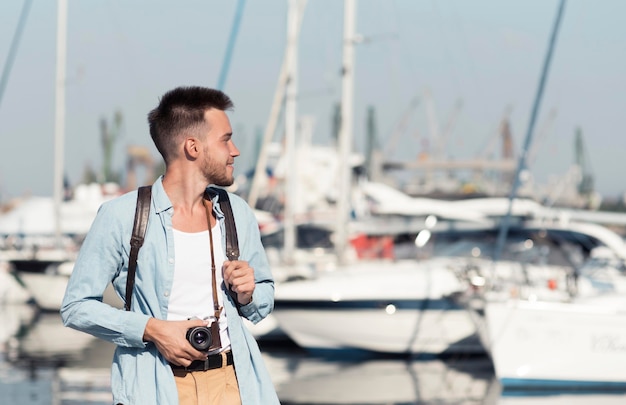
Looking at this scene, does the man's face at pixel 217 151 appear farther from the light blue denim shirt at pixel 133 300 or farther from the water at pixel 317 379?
the water at pixel 317 379

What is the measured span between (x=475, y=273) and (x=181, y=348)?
13808 mm

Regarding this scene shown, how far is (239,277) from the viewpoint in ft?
11.4

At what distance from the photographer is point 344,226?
23094 mm

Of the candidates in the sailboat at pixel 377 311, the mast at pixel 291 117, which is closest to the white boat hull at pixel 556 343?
the sailboat at pixel 377 311

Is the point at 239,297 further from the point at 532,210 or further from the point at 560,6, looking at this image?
the point at 532,210

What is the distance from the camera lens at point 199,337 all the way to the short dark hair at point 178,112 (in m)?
0.54

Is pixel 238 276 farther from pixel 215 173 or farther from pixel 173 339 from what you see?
pixel 215 173

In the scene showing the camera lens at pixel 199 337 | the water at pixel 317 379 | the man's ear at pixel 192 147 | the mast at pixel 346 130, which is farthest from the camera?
the mast at pixel 346 130

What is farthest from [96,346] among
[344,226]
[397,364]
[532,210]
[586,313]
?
[586,313]

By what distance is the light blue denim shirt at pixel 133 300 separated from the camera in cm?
353

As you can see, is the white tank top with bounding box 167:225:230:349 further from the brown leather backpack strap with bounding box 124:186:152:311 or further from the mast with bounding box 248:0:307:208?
the mast with bounding box 248:0:307:208

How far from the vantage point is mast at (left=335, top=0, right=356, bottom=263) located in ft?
75.6

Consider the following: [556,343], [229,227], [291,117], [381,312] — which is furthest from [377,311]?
[229,227]

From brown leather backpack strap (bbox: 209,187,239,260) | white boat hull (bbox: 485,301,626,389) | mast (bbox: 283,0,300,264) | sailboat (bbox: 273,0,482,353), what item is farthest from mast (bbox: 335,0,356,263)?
brown leather backpack strap (bbox: 209,187,239,260)
